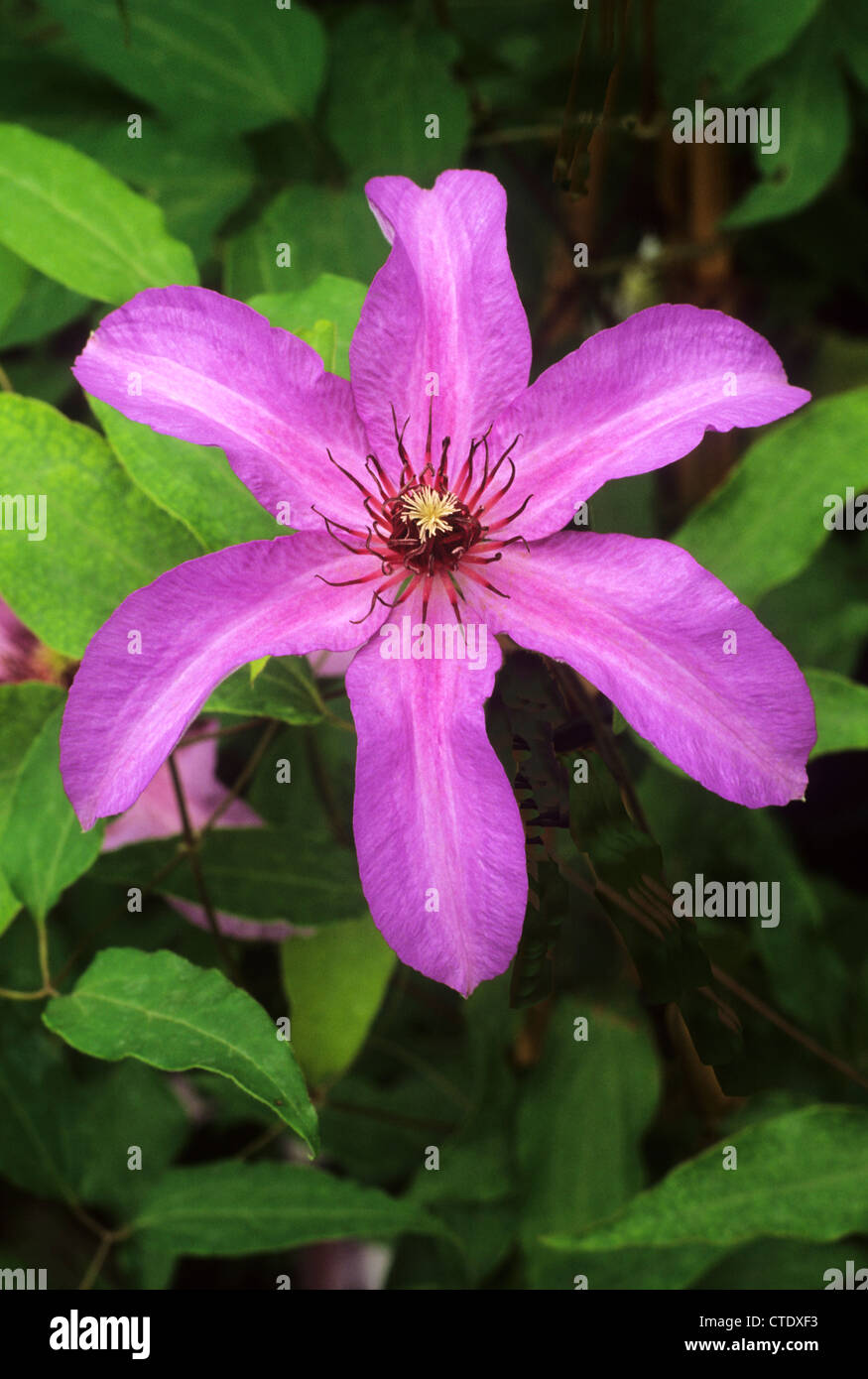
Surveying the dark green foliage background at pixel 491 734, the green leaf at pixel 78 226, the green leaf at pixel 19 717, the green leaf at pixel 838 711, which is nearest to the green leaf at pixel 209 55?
the dark green foliage background at pixel 491 734

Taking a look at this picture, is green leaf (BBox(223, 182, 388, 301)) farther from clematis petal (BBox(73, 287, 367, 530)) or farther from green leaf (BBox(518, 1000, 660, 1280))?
green leaf (BBox(518, 1000, 660, 1280))

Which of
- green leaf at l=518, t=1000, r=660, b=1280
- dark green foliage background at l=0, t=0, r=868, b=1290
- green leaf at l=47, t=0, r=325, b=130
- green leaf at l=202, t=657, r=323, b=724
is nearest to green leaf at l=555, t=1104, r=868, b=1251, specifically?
dark green foliage background at l=0, t=0, r=868, b=1290

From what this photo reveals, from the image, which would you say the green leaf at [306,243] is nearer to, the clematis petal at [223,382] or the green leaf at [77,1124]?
the clematis petal at [223,382]

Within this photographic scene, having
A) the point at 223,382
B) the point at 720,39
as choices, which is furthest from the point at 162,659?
the point at 720,39

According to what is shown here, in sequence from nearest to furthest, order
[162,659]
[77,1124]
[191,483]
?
1. [162,659]
2. [191,483]
3. [77,1124]

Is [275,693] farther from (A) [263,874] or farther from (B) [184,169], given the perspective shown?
(B) [184,169]

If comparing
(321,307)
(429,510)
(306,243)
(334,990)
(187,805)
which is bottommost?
(334,990)

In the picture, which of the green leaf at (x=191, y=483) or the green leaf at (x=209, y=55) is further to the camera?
the green leaf at (x=209, y=55)
